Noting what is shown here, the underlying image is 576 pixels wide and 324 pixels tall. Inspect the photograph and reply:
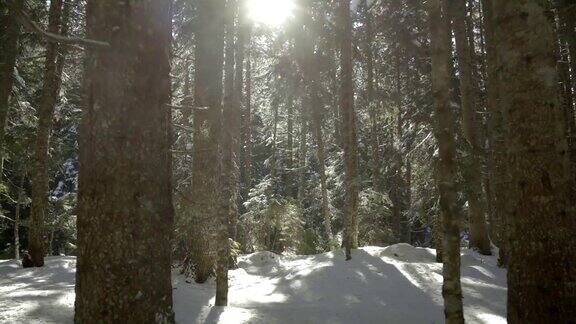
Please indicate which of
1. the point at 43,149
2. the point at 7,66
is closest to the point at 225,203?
the point at 43,149

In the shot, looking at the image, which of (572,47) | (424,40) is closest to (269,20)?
(424,40)

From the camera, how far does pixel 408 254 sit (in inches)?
481

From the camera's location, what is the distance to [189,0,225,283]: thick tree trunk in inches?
392

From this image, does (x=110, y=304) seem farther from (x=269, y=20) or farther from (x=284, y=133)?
(x=284, y=133)

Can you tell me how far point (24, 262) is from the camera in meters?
12.0

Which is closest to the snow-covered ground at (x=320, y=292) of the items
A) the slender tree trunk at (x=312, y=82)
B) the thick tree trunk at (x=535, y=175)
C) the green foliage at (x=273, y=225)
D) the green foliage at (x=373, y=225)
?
the thick tree trunk at (x=535, y=175)

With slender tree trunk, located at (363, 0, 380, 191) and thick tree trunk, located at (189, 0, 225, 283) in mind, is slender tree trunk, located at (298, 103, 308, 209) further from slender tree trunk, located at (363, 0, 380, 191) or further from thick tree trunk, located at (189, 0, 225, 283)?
thick tree trunk, located at (189, 0, 225, 283)

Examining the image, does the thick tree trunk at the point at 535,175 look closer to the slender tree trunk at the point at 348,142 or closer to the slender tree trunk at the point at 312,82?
the slender tree trunk at the point at 348,142

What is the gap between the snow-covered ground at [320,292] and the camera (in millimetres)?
7297

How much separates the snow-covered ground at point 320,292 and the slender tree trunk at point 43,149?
71 centimetres

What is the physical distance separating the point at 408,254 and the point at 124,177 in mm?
10506

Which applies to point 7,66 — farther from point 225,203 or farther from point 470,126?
point 470,126

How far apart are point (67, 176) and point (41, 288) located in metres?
26.8

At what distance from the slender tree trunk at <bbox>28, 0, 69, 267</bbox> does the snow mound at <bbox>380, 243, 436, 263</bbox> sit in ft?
29.5
